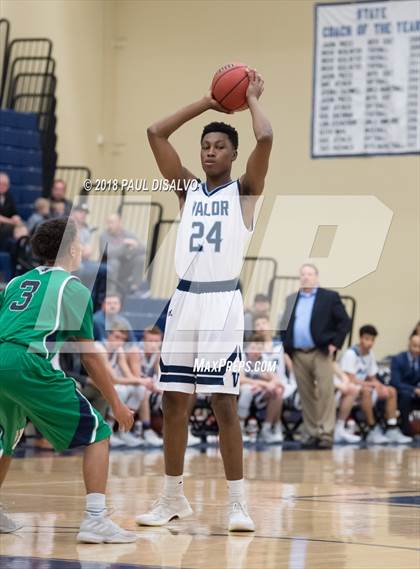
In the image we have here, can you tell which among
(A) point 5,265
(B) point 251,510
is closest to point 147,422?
(A) point 5,265

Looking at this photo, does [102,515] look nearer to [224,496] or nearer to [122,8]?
[224,496]

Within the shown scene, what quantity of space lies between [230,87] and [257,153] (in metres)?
0.38

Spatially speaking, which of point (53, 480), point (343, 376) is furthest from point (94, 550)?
point (343, 376)

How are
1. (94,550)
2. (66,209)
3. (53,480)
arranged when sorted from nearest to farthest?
1. (94,550)
2. (53,480)
3. (66,209)

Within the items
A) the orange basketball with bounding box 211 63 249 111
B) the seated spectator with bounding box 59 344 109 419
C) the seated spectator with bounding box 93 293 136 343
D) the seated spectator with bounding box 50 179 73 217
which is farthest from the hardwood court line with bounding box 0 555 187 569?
the seated spectator with bounding box 50 179 73 217

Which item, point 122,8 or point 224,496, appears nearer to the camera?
point 224,496

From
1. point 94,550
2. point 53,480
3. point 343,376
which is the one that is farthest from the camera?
point 343,376

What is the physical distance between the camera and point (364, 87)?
15.9 metres

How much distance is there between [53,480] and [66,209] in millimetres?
7111

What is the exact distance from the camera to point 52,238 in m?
5.85

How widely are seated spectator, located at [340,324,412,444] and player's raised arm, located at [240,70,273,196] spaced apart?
8.22 metres

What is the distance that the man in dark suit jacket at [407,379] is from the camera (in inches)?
579

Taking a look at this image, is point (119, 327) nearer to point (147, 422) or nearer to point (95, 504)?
point (147, 422)

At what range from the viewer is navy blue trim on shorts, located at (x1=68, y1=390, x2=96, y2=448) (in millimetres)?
5672
